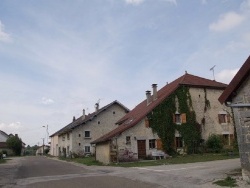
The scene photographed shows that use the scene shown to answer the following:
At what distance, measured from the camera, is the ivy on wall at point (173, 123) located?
32.1 meters

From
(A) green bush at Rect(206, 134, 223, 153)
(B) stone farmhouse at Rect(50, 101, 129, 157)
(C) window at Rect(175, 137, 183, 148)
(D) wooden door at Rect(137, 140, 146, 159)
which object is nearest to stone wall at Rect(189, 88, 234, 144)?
(A) green bush at Rect(206, 134, 223, 153)

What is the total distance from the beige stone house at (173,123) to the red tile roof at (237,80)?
1810 centimetres

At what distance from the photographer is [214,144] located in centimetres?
3303

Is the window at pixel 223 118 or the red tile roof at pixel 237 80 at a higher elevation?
the window at pixel 223 118

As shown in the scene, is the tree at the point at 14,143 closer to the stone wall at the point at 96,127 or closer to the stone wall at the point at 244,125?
the stone wall at the point at 96,127

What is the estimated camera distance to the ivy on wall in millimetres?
32125

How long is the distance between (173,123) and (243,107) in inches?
827

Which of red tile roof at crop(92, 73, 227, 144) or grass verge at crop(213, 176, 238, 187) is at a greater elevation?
red tile roof at crop(92, 73, 227, 144)

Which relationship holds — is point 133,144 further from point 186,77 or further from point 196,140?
point 186,77

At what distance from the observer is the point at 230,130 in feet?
116

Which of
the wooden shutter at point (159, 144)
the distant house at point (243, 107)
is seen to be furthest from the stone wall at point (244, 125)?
the wooden shutter at point (159, 144)

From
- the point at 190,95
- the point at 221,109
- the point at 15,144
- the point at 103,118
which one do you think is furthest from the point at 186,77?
the point at 15,144

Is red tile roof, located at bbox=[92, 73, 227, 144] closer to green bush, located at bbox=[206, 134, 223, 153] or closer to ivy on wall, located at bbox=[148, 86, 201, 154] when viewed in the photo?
ivy on wall, located at bbox=[148, 86, 201, 154]

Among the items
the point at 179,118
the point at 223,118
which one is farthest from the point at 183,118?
the point at 223,118
